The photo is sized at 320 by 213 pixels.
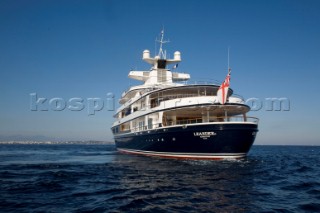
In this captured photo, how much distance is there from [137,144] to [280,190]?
22.6 m

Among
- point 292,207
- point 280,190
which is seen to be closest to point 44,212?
point 292,207

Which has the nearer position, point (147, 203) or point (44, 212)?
point (44, 212)

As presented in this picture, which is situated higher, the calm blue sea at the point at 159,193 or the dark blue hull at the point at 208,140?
the dark blue hull at the point at 208,140

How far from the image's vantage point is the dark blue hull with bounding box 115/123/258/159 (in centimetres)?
2267

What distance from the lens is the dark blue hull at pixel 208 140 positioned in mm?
22669

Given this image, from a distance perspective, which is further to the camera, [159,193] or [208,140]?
[208,140]

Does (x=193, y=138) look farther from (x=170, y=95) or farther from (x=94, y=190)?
(x=94, y=190)

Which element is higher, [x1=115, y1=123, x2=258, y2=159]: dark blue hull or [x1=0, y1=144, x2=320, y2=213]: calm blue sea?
[x1=115, y1=123, x2=258, y2=159]: dark blue hull

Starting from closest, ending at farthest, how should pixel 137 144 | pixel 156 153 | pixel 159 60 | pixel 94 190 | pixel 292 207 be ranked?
pixel 292 207, pixel 94 190, pixel 156 153, pixel 137 144, pixel 159 60

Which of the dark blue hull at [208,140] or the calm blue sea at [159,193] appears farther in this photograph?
the dark blue hull at [208,140]

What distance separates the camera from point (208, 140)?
908 inches

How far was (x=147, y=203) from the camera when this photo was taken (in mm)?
10445

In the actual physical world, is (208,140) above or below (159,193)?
above

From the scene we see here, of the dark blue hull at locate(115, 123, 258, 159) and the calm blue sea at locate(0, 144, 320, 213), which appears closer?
the calm blue sea at locate(0, 144, 320, 213)
